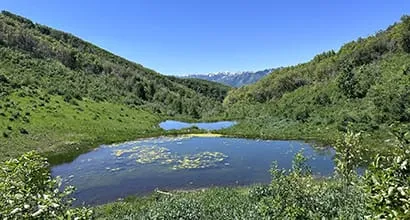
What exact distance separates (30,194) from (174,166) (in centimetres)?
3032

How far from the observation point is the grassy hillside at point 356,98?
44.5 meters

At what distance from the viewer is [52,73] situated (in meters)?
84.9

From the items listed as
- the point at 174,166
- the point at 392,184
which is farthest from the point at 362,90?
the point at 392,184

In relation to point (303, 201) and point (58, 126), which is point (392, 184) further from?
point (58, 126)

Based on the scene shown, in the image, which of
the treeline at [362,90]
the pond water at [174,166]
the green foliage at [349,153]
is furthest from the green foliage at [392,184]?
the treeline at [362,90]

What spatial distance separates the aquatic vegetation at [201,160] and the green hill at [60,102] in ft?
47.9

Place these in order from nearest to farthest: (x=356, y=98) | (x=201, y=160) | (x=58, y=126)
→ (x=201, y=160) < (x=58, y=126) < (x=356, y=98)

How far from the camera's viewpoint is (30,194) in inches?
218

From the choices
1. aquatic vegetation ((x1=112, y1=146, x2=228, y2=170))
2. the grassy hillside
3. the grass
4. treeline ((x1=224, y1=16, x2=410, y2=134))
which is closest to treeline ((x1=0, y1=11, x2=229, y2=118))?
the grass

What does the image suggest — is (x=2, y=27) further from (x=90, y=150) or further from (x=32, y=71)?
(x=90, y=150)

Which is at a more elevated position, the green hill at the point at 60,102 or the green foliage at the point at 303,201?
the green hill at the point at 60,102

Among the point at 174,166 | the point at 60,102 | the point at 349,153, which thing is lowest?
the point at 174,166

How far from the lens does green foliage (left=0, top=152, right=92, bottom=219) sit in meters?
5.14

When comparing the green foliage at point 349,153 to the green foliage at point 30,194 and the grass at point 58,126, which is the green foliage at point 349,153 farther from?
the grass at point 58,126
